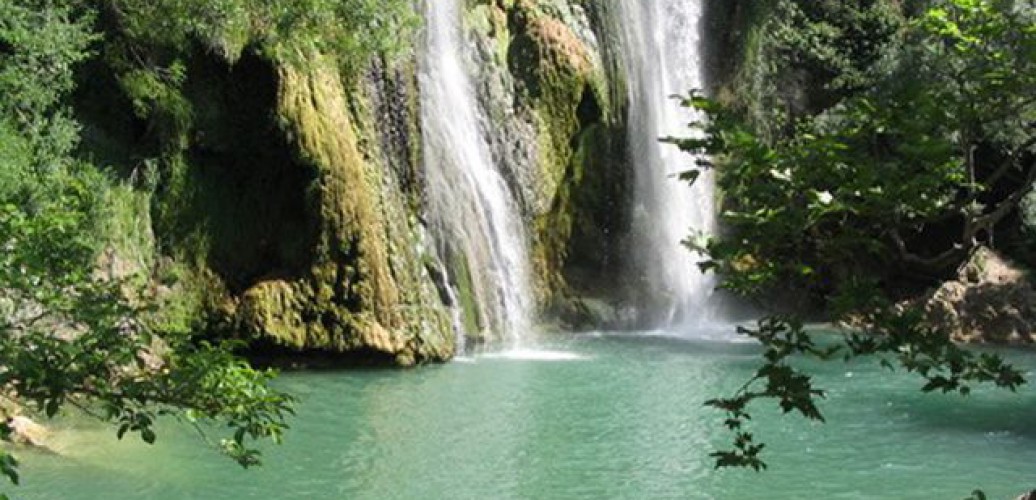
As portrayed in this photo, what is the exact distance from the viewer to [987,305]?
72.3 ft

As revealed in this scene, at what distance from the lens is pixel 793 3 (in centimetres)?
2703

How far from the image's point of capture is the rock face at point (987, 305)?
2147cm

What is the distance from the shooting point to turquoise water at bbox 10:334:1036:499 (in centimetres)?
1000

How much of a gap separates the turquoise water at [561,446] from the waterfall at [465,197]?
305cm

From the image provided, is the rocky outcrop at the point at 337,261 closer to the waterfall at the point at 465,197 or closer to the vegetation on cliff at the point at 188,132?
the vegetation on cliff at the point at 188,132

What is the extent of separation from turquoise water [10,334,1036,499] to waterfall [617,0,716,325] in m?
7.95

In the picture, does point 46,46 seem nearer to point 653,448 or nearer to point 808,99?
point 653,448

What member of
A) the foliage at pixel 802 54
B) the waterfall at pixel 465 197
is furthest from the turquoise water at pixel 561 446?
the foliage at pixel 802 54

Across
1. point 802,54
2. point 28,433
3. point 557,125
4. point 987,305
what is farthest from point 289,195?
point 802,54

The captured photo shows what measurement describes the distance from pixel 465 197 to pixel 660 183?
6273 millimetres

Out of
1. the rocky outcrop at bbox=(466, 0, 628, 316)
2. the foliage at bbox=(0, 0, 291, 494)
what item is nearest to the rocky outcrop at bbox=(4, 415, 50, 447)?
the foliage at bbox=(0, 0, 291, 494)

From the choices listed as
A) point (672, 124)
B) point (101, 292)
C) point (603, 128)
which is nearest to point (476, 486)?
point (101, 292)

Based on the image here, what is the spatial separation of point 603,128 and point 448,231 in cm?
584

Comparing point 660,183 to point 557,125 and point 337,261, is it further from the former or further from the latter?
point 337,261
